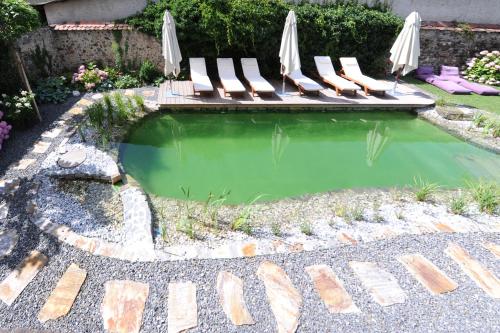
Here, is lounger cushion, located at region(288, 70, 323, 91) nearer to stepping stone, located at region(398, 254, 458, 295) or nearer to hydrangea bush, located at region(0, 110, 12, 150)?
stepping stone, located at region(398, 254, 458, 295)

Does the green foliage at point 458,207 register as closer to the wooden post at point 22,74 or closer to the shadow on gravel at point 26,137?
the shadow on gravel at point 26,137

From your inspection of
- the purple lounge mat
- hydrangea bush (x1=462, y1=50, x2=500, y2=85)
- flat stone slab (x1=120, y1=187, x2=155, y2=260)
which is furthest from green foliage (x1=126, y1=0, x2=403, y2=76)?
flat stone slab (x1=120, y1=187, x2=155, y2=260)

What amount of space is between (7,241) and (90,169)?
71.5 inches

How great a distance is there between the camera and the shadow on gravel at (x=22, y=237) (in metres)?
3.98

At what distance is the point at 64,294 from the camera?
3543 mm

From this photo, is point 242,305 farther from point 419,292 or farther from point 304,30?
point 304,30

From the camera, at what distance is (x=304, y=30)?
10.9m

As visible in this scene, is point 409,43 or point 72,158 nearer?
point 72,158

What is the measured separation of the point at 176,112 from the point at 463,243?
686 cm

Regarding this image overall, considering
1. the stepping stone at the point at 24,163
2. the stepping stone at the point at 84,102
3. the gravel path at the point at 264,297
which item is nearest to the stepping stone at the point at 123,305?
the gravel path at the point at 264,297

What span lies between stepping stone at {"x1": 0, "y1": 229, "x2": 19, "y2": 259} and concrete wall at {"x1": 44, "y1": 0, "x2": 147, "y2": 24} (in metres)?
8.32

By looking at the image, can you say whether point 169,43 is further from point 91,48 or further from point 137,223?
point 137,223

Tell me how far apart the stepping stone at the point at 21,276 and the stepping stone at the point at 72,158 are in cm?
212

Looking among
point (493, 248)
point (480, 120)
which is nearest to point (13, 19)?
point (493, 248)
